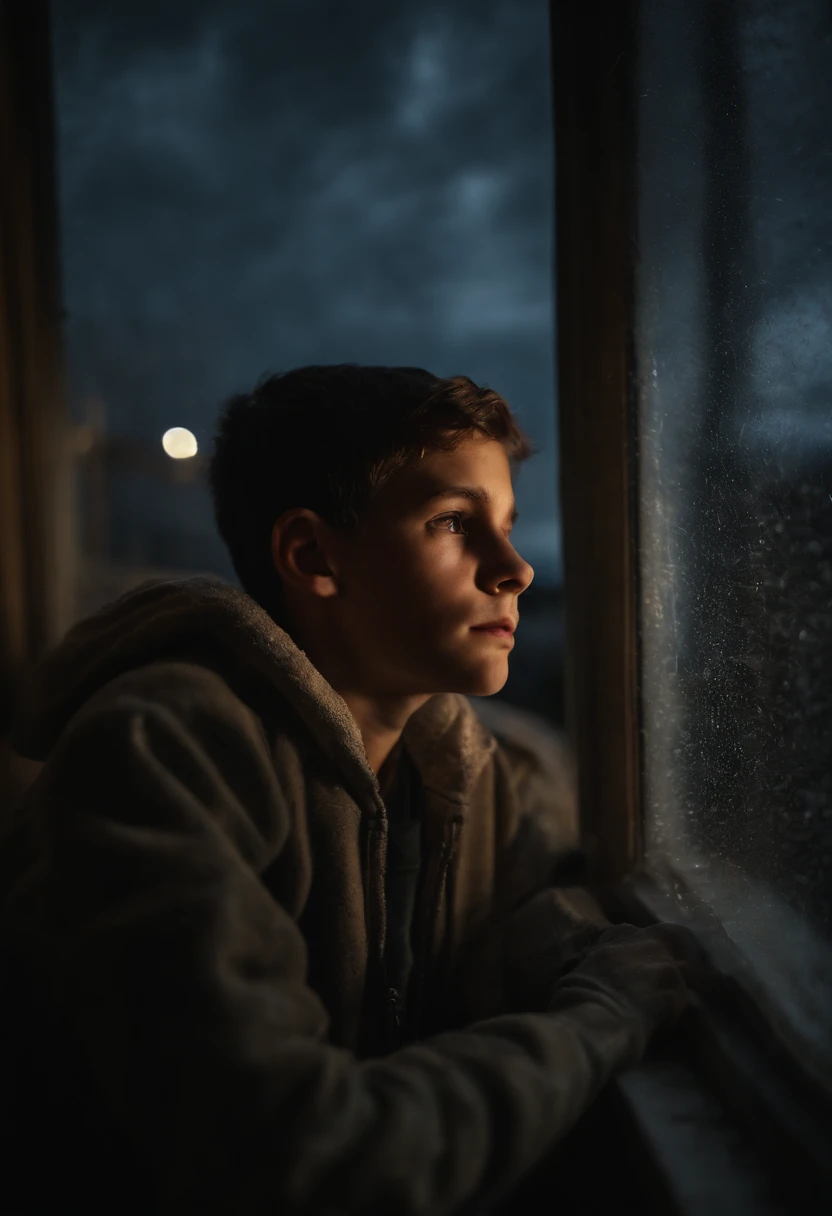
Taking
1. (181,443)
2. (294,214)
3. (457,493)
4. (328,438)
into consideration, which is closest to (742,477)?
(457,493)

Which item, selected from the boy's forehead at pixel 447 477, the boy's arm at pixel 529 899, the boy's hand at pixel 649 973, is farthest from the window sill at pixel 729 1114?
the boy's forehead at pixel 447 477

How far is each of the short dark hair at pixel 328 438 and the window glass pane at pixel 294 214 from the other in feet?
0.25

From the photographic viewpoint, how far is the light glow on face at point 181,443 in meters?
1.26

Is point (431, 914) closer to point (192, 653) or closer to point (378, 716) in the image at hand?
point (378, 716)

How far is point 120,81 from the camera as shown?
4.59 feet

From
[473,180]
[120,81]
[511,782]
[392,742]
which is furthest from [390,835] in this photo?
[120,81]

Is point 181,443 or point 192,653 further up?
point 181,443

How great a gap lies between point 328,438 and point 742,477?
0.41 metres

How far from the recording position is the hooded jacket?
0.49 meters

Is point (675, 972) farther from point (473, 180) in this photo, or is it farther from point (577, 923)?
point (473, 180)

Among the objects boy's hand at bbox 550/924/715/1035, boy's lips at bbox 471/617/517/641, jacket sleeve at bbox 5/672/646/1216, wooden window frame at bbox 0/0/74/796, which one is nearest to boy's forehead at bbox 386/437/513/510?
boy's lips at bbox 471/617/517/641

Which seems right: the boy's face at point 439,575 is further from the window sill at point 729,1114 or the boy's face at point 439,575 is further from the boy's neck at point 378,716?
the window sill at point 729,1114

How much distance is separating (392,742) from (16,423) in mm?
1121

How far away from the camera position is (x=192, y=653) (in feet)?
2.48
